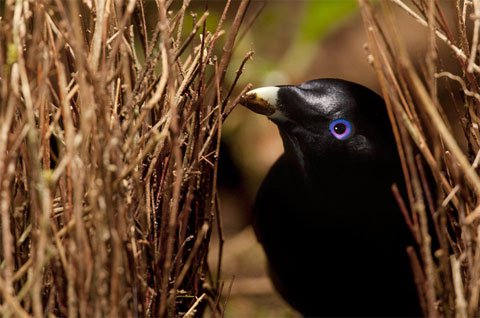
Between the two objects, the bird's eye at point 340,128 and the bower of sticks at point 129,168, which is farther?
the bird's eye at point 340,128

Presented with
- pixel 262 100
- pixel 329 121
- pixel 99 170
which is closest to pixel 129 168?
pixel 99 170

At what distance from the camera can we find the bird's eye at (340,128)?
88.6 inches

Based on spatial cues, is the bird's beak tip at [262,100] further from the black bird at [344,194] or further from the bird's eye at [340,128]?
the bird's eye at [340,128]

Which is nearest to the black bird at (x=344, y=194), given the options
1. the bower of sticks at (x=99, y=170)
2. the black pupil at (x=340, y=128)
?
the black pupil at (x=340, y=128)

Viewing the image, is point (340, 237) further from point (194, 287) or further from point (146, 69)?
point (146, 69)

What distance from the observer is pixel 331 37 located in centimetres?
450

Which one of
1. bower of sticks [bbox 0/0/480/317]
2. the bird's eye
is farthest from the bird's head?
bower of sticks [bbox 0/0/480/317]

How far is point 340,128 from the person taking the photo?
2256 millimetres

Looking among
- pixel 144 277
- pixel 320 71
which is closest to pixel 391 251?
pixel 144 277

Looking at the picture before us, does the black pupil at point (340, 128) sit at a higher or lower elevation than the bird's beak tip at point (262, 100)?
lower

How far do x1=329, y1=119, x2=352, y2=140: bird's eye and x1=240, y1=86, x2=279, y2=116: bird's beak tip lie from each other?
0.52 feet

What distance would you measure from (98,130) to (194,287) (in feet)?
2.25

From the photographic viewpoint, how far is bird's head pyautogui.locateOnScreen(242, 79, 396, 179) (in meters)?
2.25

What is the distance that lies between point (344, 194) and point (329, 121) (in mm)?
200
